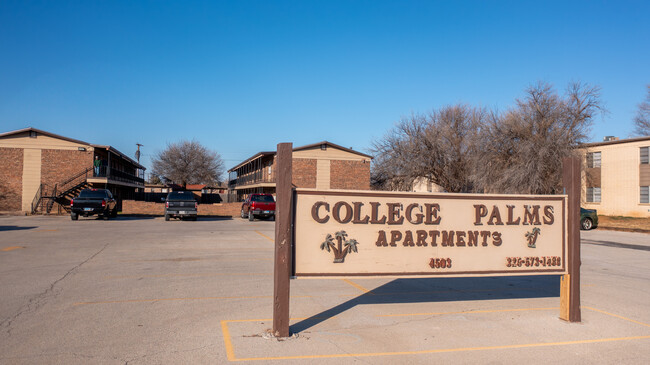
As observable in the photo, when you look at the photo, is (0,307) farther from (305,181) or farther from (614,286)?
(305,181)

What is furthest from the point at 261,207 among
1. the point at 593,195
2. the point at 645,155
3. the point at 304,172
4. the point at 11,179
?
the point at 645,155

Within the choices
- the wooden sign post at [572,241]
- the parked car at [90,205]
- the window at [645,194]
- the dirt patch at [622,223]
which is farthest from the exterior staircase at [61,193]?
the window at [645,194]

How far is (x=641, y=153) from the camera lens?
35.0 m

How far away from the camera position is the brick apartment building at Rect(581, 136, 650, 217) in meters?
34.7

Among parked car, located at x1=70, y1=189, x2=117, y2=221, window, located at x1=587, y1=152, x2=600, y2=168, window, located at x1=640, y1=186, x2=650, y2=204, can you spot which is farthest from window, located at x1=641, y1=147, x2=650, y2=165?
parked car, located at x1=70, y1=189, x2=117, y2=221

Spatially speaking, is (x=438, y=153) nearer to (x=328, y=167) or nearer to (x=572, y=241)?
(x=328, y=167)

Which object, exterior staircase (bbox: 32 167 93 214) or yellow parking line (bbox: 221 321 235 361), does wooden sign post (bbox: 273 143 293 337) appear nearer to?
yellow parking line (bbox: 221 321 235 361)

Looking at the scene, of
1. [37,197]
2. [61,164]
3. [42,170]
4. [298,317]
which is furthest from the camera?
[61,164]

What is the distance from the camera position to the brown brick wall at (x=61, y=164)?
→ 1430 inches

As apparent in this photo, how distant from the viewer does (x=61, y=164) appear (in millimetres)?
36656

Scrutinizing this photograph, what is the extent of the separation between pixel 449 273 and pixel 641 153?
36708 millimetres

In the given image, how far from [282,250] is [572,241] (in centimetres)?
415

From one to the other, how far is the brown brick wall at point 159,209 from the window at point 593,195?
2987 cm

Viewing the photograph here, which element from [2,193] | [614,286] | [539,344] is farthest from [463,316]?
[2,193]
